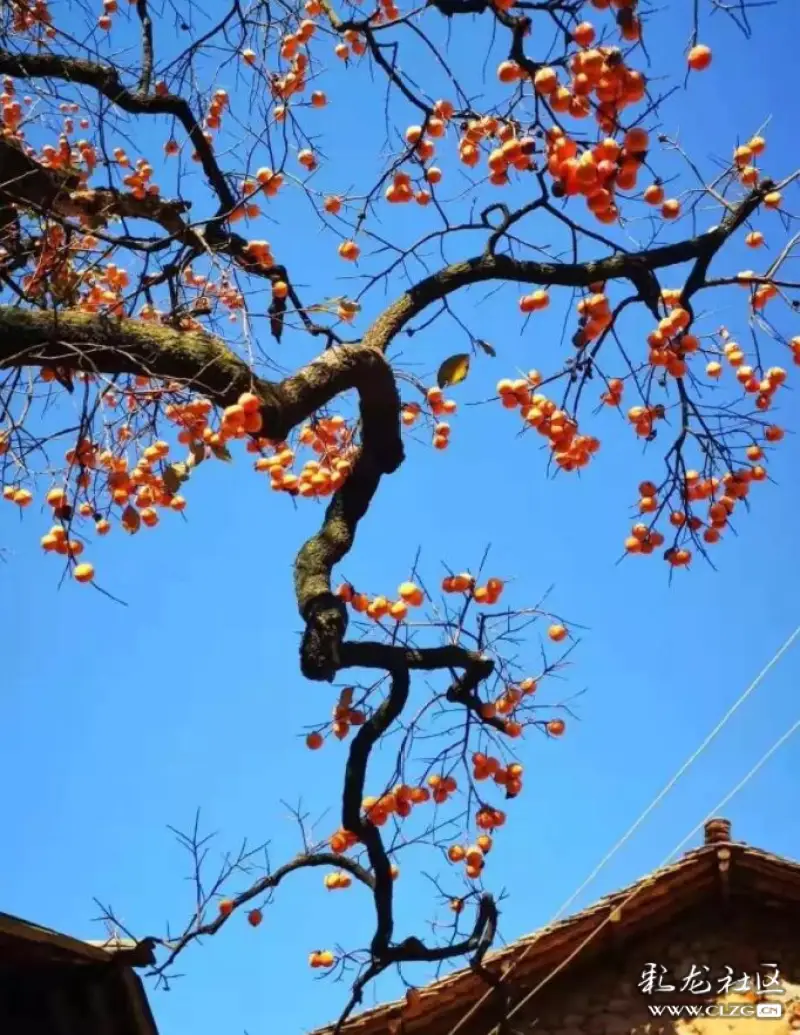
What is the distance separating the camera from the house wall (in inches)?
208

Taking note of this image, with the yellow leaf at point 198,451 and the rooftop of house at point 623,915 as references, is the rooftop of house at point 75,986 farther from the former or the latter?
the rooftop of house at point 623,915

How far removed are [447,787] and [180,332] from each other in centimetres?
189

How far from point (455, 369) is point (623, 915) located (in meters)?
3.60

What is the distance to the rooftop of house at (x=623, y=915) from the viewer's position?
5281 millimetres

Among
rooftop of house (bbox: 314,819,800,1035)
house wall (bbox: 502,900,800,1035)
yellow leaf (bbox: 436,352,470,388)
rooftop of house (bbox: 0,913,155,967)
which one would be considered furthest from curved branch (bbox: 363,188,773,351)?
house wall (bbox: 502,900,800,1035)

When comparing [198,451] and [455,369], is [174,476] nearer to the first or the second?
[198,451]

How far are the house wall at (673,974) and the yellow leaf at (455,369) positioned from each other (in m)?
3.74

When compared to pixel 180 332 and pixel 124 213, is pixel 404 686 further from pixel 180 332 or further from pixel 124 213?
pixel 124 213

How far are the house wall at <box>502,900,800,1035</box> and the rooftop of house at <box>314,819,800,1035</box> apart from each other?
0.43 ft

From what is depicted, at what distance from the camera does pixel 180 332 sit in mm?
2621

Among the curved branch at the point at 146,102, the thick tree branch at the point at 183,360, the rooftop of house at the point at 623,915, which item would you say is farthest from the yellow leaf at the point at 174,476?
the rooftop of house at the point at 623,915

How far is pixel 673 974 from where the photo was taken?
18.1 ft

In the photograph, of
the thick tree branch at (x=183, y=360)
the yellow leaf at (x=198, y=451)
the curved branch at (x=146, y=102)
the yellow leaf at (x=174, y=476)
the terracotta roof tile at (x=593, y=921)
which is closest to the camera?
the thick tree branch at (x=183, y=360)

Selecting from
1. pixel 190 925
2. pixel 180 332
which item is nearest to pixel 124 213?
pixel 180 332
